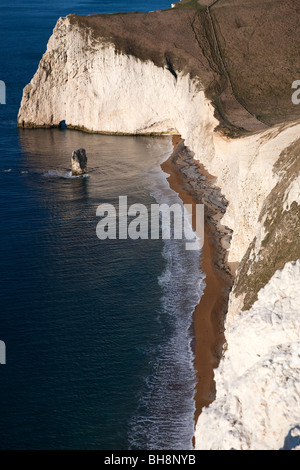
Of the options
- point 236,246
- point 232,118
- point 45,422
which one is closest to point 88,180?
point 232,118

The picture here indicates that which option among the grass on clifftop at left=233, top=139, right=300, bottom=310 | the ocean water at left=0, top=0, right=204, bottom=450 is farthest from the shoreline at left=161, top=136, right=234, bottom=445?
the grass on clifftop at left=233, top=139, right=300, bottom=310

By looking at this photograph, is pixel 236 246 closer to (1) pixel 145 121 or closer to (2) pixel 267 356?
(2) pixel 267 356

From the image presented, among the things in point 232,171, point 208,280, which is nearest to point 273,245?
point 208,280

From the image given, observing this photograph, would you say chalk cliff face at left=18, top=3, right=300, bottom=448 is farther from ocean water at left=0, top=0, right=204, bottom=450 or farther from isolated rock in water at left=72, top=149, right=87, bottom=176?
isolated rock in water at left=72, top=149, right=87, bottom=176

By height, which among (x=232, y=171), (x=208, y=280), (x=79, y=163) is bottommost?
(x=208, y=280)

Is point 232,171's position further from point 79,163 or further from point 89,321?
point 79,163

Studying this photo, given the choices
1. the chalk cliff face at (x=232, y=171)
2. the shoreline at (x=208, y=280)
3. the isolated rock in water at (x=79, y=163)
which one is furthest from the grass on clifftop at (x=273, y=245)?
the isolated rock in water at (x=79, y=163)

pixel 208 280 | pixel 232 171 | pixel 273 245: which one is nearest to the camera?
pixel 273 245
